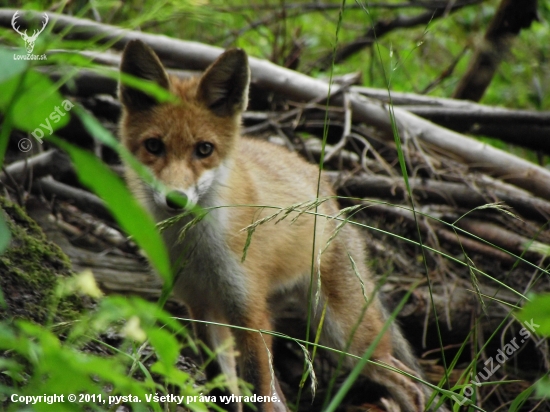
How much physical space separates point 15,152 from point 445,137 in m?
4.14

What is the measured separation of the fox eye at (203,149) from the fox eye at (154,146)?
239mm

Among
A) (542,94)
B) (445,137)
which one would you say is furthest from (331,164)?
(542,94)

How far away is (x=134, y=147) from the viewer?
4008mm

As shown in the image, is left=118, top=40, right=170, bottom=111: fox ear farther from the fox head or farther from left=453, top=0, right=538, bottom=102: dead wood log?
left=453, top=0, right=538, bottom=102: dead wood log

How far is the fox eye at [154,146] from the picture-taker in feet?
12.9

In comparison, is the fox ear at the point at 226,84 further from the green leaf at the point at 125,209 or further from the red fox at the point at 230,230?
the green leaf at the point at 125,209

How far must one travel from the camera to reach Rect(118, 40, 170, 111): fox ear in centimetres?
391

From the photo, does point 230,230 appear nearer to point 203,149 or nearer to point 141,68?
point 203,149

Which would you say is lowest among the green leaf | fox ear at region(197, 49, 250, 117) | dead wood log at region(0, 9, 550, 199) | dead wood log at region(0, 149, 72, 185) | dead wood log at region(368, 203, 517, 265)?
dead wood log at region(368, 203, 517, 265)

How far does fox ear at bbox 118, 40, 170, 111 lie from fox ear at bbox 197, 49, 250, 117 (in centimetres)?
29

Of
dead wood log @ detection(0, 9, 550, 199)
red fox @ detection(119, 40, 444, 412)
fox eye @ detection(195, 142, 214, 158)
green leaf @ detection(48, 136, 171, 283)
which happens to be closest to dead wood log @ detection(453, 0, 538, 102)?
dead wood log @ detection(0, 9, 550, 199)

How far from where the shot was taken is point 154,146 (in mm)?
3957

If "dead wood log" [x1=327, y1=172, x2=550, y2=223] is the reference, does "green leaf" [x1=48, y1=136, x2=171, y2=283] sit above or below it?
above

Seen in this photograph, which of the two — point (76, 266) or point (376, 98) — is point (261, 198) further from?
point (376, 98)
